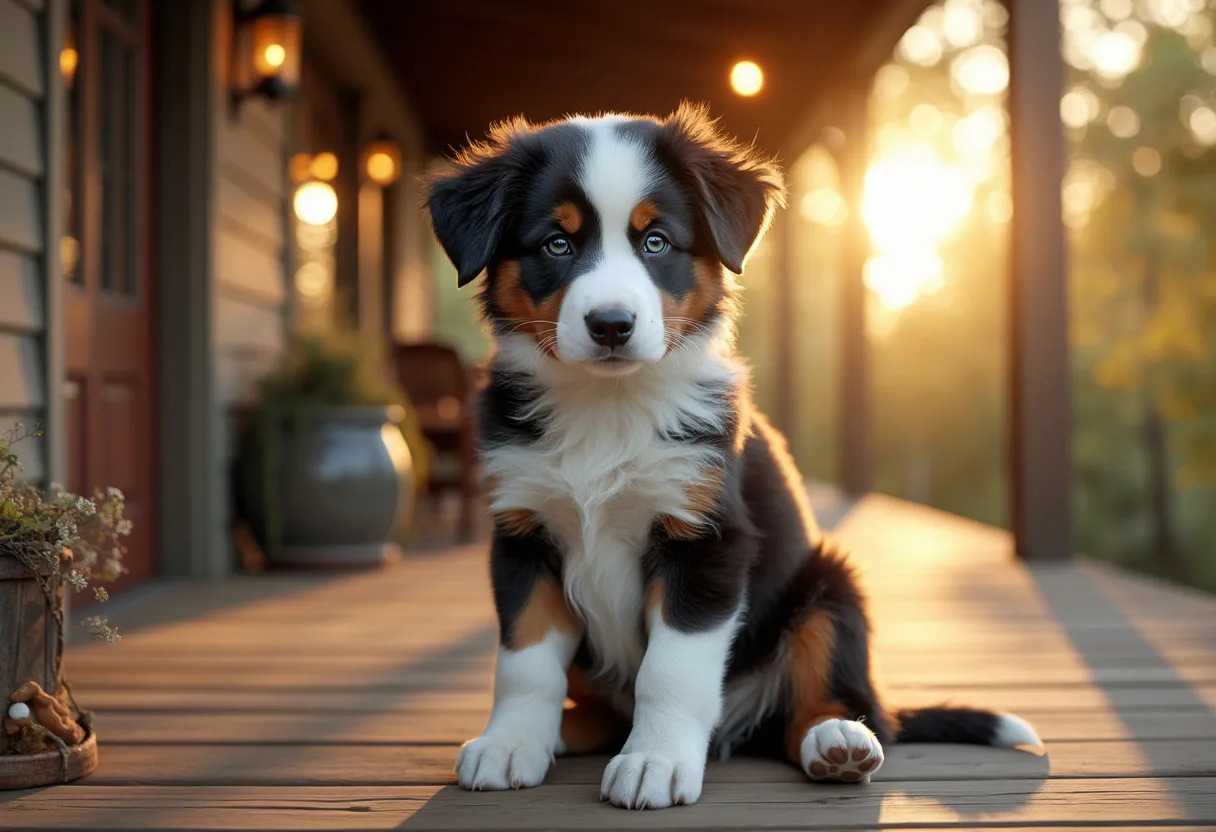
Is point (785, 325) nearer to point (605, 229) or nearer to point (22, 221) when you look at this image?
point (22, 221)

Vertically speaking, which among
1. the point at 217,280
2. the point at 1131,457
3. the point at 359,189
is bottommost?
the point at 1131,457

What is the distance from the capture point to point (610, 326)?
6.93 feet

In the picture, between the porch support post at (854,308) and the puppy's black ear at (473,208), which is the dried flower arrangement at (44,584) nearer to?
the puppy's black ear at (473,208)

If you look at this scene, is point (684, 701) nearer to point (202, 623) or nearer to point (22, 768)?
point (22, 768)

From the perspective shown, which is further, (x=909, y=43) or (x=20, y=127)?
(x=909, y=43)

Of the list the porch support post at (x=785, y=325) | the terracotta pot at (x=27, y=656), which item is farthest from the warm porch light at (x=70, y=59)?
the porch support post at (x=785, y=325)

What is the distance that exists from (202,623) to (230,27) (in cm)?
285

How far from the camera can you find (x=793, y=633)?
7.96 ft

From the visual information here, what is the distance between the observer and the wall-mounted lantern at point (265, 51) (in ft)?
18.4

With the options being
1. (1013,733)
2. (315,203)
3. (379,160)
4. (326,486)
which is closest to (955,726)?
(1013,733)

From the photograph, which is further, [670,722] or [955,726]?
[955,726]

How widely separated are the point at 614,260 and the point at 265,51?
156 inches

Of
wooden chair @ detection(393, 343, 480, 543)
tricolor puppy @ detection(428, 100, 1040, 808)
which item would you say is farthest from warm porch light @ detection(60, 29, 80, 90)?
wooden chair @ detection(393, 343, 480, 543)

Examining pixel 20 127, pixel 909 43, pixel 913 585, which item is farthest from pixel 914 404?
pixel 20 127
